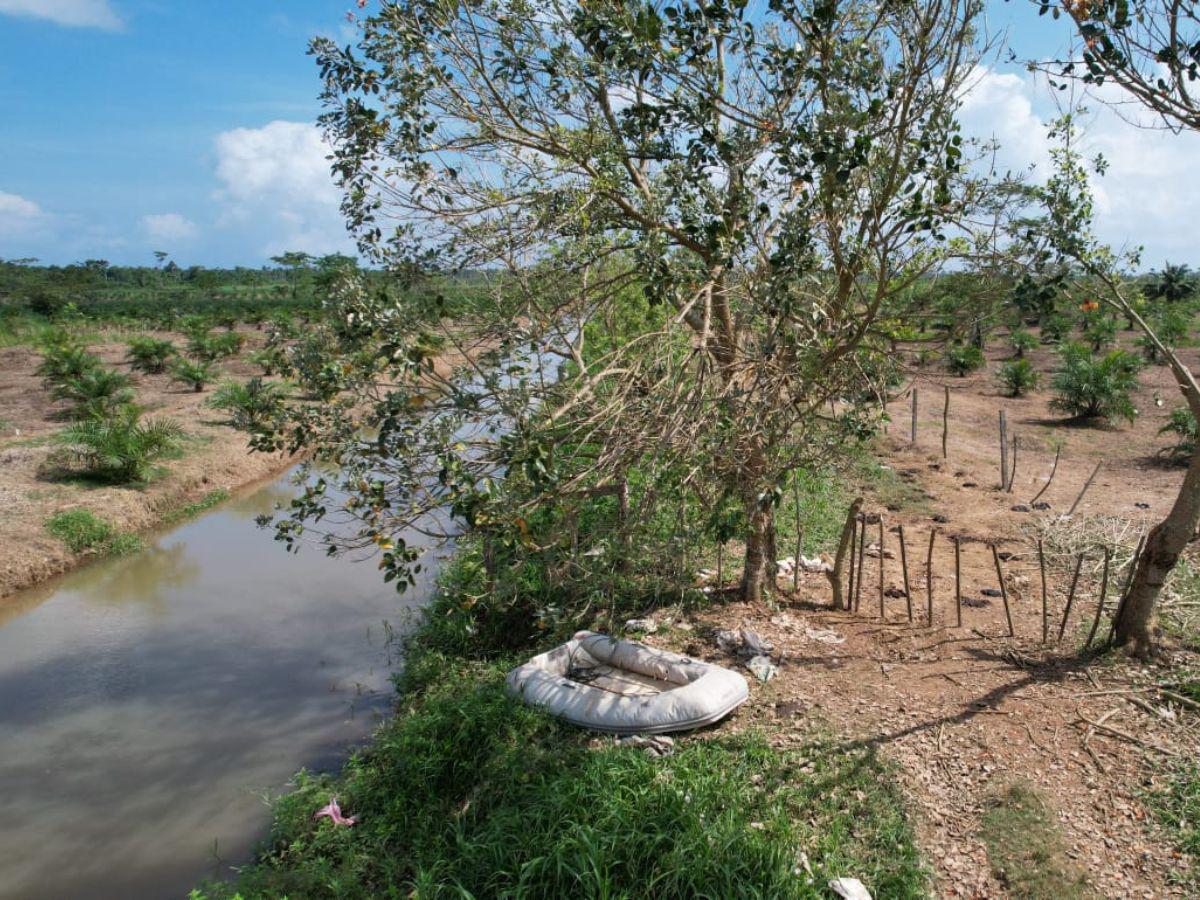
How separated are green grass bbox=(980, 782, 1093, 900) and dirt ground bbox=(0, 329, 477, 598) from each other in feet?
16.3

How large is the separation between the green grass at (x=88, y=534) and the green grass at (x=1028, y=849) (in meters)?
9.89

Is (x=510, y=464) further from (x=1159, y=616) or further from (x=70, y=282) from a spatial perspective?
(x=70, y=282)

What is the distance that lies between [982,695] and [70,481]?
11.3 metres

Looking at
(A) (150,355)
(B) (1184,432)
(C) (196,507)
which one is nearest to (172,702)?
(C) (196,507)

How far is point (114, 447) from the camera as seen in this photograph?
35.7 ft

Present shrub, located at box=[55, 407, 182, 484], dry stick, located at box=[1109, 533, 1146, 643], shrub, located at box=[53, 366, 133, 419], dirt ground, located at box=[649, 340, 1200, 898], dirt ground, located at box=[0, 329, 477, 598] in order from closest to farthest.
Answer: dirt ground, located at box=[649, 340, 1200, 898] < dry stick, located at box=[1109, 533, 1146, 643] < dirt ground, located at box=[0, 329, 477, 598] < shrub, located at box=[55, 407, 182, 484] < shrub, located at box=[53, 366, 133, 419]

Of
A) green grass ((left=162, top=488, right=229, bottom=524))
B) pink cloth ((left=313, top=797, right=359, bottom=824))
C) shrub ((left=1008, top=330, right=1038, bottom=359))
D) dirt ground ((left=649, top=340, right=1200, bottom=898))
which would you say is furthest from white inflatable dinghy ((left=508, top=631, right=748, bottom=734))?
shrub ((left=1008, top=330, right=1038, bottom=359))

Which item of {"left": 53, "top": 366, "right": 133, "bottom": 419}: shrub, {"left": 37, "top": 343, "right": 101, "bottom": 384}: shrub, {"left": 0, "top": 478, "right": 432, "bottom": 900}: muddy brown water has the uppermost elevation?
{"left": 37, "top": 343, "right": 101, "bottom": 384}: shrub

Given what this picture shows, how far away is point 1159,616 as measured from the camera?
5.34 meters

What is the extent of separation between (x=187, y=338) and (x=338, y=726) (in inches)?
839

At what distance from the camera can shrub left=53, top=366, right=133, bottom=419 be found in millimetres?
13055

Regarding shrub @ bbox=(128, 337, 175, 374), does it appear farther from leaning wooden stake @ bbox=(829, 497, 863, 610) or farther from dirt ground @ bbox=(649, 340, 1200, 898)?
leaning wooden stake @ bbox=(829, 497, 863, 610)

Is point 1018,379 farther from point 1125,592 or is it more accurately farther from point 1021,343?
point 1125,592

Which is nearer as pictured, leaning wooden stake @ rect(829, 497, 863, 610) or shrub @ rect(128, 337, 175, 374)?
leaning wooden stake @ rect(829, 497, 863, 610)
